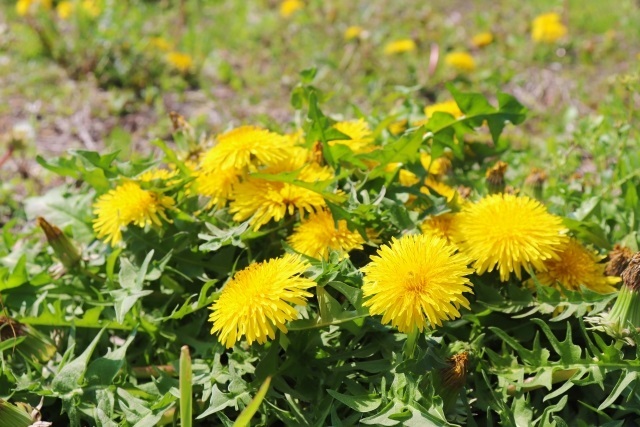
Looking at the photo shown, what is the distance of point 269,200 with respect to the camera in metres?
1.84

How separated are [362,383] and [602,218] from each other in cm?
100

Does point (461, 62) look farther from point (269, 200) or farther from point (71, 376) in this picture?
point (71, 376)

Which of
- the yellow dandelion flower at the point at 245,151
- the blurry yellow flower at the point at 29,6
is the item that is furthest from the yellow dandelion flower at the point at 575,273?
the blurry yellow flower at the point at 29,6

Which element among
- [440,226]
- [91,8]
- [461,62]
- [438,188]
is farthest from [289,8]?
[440,226]

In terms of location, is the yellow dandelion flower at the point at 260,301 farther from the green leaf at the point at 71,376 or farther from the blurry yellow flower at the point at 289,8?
the blurry yellow flower at the point at 289,8

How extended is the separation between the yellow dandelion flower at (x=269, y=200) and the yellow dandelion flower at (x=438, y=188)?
35 cm

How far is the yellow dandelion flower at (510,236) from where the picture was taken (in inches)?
65.1

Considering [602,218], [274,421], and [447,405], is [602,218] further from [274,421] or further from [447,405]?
[274,421]

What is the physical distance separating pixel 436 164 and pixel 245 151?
697 millimetres

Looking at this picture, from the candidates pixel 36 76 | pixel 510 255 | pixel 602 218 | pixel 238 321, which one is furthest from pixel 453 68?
pixel 238 321

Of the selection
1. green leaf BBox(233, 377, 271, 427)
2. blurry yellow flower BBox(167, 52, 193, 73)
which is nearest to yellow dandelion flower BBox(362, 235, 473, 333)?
green leaf BBox(233, 377, 271, 427)

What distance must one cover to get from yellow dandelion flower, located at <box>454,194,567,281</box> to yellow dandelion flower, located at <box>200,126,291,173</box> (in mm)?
571

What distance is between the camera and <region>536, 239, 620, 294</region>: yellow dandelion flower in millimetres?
1762

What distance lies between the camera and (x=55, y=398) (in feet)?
5.98
